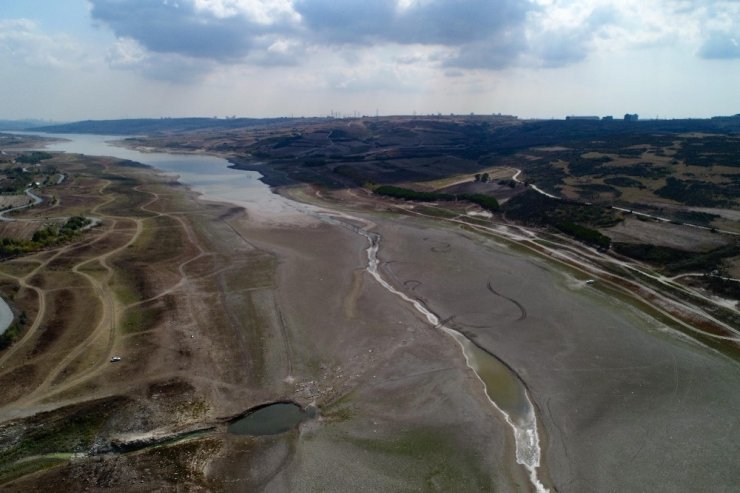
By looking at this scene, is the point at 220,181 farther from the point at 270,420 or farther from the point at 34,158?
the point at 270,420

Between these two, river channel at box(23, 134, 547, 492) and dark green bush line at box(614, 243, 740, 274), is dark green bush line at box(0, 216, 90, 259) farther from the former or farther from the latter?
dark green bush line at box(614, 243, 740, 274)

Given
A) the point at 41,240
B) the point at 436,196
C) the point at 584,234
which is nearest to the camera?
the point at 41,240

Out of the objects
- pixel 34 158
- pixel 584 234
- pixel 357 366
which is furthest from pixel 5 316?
pixel 34 158

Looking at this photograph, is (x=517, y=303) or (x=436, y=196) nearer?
(x=517, y=303)

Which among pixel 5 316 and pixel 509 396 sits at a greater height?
pixel 5 316

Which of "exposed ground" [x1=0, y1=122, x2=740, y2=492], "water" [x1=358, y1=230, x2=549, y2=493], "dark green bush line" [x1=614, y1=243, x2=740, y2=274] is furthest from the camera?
"dark green bush line" [x1=614, y1=243, x2=740, y2=274]

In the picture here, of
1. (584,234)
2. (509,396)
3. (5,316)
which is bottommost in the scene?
(509,396)

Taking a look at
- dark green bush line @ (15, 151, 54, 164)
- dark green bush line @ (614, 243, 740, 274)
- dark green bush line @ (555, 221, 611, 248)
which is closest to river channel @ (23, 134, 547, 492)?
dark green bush line @ (555, 221, 611, 248)

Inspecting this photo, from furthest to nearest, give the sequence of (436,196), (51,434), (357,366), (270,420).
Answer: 1. (436,196)
2. (357,366)
3. (270,420)
4. (51,434)
